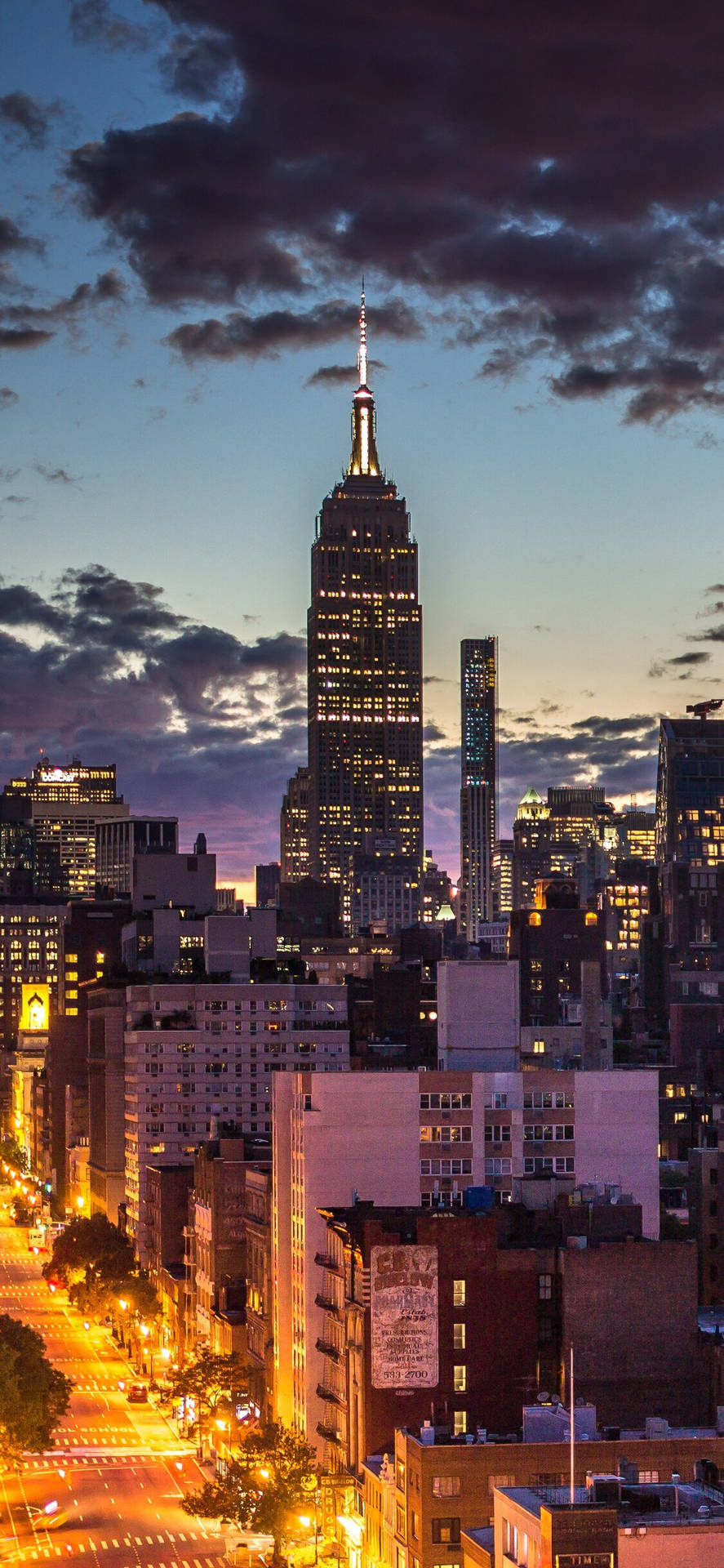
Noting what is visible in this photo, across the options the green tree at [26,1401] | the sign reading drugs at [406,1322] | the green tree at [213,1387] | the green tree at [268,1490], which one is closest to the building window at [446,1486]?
the sign reading drugs at [406,1322]

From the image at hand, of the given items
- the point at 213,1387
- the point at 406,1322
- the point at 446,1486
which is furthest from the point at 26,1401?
the point at 446,1486

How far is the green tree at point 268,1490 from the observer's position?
436ft

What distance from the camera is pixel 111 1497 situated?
152 m

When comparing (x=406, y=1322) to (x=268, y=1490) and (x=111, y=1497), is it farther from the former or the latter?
(x=111, y=1497)

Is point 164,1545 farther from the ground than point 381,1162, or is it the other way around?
point 381,1162

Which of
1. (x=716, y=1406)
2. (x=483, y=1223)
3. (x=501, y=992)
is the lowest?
(x=716, y=1406)

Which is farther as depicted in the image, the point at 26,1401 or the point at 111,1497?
the point at 26,1401

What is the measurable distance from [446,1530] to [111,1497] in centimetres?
4442

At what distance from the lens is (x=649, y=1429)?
4513 inches

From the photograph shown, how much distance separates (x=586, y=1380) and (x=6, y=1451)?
140ft

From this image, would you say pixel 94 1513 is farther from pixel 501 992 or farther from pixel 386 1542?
pixel 501 992

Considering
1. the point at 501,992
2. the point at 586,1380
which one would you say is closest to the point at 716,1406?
the point at 586,1380

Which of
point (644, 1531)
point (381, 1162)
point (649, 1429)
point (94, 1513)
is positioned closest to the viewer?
point (644, 1531)

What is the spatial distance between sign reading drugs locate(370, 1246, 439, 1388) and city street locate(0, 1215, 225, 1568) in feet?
49.4
